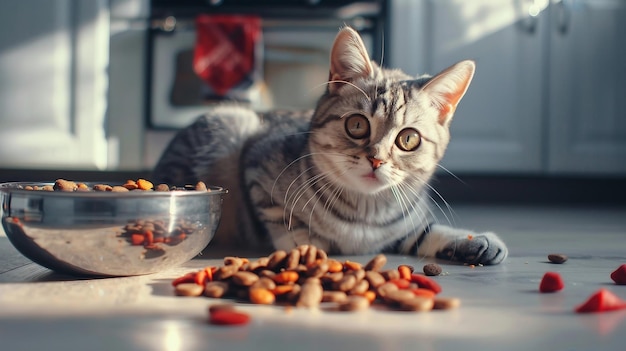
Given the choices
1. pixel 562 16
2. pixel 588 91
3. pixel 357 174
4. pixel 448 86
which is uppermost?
pixel 562 16

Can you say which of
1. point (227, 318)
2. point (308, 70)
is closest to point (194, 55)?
point (308, 70)

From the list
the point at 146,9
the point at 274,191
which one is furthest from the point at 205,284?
the point at 146,9

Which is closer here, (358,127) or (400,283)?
(400,283)

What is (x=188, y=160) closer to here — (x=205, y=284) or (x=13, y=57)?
(x=205, y=284)

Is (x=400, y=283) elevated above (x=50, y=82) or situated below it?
below

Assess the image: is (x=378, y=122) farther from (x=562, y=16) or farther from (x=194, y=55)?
(x=562, y=16)

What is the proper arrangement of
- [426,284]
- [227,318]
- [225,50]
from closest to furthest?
[227,318] < [426,284] < [225,50]

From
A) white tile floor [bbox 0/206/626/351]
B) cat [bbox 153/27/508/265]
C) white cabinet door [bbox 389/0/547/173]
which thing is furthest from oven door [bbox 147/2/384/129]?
white tile floor [bbox 0/206/626/351]

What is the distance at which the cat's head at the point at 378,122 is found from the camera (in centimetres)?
133

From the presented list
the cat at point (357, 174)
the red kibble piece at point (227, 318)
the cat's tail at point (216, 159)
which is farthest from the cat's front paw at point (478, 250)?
the red kibble piece at point (227, 318)

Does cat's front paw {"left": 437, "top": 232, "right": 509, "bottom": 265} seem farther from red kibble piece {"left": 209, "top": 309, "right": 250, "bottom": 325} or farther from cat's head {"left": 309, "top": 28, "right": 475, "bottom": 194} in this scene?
red kibble piece {"left": 209, "top": 309, "right": 250, "bottom": 325}

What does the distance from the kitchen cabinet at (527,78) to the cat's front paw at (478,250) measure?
179 centimetres

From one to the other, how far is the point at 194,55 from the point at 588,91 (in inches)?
82.4

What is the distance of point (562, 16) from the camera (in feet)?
10.2
